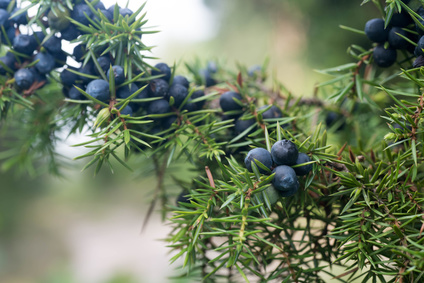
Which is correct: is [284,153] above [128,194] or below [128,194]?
below

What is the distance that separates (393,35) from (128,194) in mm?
3725

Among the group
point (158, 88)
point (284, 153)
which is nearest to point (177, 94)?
point (158, 88)

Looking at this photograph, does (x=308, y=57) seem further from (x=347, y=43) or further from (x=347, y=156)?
(x=347, y=156)

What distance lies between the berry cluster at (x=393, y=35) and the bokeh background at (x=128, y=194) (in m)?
0.28

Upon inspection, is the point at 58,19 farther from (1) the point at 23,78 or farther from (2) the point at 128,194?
(2) the point at 128,194

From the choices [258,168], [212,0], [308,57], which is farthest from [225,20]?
[258,168]

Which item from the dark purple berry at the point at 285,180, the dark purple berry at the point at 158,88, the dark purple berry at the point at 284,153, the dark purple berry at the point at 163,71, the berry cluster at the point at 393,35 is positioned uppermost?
the berry cluster at the point at 393,35

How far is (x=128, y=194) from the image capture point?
12.4ft

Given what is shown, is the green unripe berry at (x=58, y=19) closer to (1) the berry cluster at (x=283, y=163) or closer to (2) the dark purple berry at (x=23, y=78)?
(2) the dark purple berry at (x=23, y=78)

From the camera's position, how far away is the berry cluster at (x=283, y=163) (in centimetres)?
24

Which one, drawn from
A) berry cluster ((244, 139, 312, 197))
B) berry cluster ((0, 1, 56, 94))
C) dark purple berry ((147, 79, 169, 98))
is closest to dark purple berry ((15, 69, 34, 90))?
berry cluster ((0, 1, 56, 94))

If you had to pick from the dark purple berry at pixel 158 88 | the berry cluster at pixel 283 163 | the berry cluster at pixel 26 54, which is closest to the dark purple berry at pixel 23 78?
the berry cluster at pixel 26 54

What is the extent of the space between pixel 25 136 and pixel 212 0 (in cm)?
226

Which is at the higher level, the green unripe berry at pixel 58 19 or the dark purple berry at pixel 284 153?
the green unripe berry at pixel 58 19
